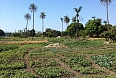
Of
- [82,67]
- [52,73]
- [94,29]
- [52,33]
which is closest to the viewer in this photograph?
[52,73]

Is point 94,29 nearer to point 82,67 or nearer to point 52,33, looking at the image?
point 52,33

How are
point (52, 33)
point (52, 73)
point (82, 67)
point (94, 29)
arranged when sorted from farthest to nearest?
point (52, 33) < point (94, 29) < point (82, 67) < point (52, 73)

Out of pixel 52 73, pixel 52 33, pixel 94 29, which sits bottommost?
pixel 52 73

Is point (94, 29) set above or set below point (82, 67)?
above

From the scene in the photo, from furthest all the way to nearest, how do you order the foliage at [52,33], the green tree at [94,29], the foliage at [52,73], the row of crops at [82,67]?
1. the foliage at [52,33]
2. the green tree at [94,29]
3. the row of crops at [82,67]
4. the foliage at [52,73]

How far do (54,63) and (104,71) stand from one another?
14.3ft

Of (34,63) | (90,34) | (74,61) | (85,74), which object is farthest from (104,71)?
(90,34)

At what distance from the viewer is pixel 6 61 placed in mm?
15656

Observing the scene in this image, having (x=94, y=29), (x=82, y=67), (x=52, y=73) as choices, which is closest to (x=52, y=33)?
(x=94, y=29)

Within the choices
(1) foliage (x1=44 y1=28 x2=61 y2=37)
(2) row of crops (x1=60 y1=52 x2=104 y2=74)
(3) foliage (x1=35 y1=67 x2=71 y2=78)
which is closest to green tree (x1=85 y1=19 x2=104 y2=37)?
(1) foliage (x1=44 y1=28 x2=61 y2=37)

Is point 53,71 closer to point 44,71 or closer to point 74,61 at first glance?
point 44,71

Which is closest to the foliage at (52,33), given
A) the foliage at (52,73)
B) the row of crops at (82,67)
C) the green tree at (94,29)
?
the green tree at (94,29)

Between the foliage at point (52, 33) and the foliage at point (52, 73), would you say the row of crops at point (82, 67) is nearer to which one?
the foliage at point (52, 73)

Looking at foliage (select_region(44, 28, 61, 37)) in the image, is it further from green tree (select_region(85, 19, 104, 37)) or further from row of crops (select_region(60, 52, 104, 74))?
row of crops (select_region(60, 52, 104, 74))
